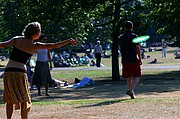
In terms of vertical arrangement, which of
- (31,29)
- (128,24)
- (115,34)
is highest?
(115,34)

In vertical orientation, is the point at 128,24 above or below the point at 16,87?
above

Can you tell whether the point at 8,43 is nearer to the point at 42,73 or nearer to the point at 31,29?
the point at 31,29

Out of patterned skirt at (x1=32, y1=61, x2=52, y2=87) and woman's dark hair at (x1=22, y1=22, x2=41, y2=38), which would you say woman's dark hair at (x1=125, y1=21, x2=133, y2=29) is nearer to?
patterned skirt at (x1=32, y1=61, x2=52, y2=87)

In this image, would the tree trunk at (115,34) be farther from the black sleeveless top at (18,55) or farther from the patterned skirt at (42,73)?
the black sleeveless top at (18,55)

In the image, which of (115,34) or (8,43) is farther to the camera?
(115,34)

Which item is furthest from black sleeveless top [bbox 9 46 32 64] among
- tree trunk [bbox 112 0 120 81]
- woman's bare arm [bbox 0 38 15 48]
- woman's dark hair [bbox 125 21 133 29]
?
tree trunk [bbox 112 0 120 81]

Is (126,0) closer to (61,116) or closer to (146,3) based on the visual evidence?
(146,3)

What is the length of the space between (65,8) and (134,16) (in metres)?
3.06

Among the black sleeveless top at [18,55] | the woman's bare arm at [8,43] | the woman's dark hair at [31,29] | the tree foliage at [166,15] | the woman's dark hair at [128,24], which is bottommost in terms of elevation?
the black sleeveless top at [18,55]

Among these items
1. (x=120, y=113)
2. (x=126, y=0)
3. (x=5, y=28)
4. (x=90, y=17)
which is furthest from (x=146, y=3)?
(x=5, y=28)

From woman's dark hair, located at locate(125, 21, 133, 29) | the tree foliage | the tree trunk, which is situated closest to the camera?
woman's dark hair, located at locate(125, 21, 133, 29)

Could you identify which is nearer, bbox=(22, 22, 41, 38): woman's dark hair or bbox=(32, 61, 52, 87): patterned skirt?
bbox=(22, 22, 41, 38): woman's dark hair

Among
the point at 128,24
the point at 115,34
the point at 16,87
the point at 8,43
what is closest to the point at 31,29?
the point at 8,43

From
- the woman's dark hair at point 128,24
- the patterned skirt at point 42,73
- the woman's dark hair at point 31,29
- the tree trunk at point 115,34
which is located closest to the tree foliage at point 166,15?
the tree trunk at point 115,34
